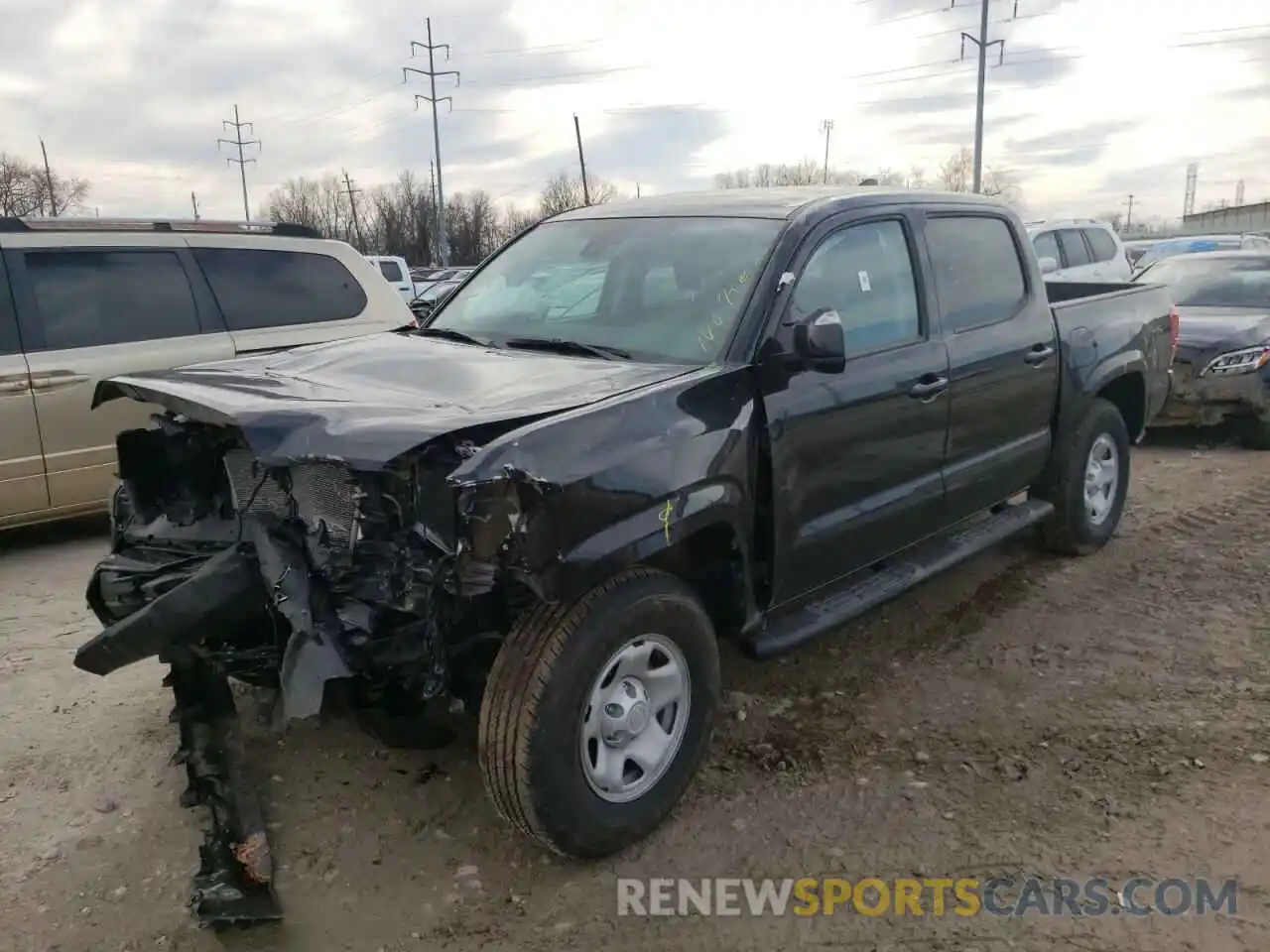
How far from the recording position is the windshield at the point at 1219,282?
939 centimetres

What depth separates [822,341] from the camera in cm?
324

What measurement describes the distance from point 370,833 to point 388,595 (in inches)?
36.1

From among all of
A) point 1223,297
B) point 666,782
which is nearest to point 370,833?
point 666,782

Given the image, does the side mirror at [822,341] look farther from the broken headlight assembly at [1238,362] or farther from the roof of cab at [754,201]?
the broken headlight assembly at [1238,362]

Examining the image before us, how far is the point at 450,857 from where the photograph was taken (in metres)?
3.02

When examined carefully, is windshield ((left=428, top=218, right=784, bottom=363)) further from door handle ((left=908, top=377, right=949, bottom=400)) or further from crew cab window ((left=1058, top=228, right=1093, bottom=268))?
crew cab window ((left=1058, top=228, right=1093, bottom=268))

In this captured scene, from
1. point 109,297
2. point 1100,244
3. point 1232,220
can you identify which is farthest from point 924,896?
point 1232,220

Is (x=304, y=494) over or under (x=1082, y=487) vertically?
over

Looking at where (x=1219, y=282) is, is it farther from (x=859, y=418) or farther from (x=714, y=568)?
(x=714, y=568)

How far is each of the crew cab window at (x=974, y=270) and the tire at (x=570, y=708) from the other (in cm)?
204

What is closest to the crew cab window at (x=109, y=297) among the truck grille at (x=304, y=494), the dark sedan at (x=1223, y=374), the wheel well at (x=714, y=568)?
the truck grille at (x=304, y=494)

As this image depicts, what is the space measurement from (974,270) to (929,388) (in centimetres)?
86

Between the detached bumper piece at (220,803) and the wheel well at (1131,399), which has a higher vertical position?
the wheel well at (1131,399)

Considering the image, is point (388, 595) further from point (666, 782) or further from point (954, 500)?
point (954, 500)
